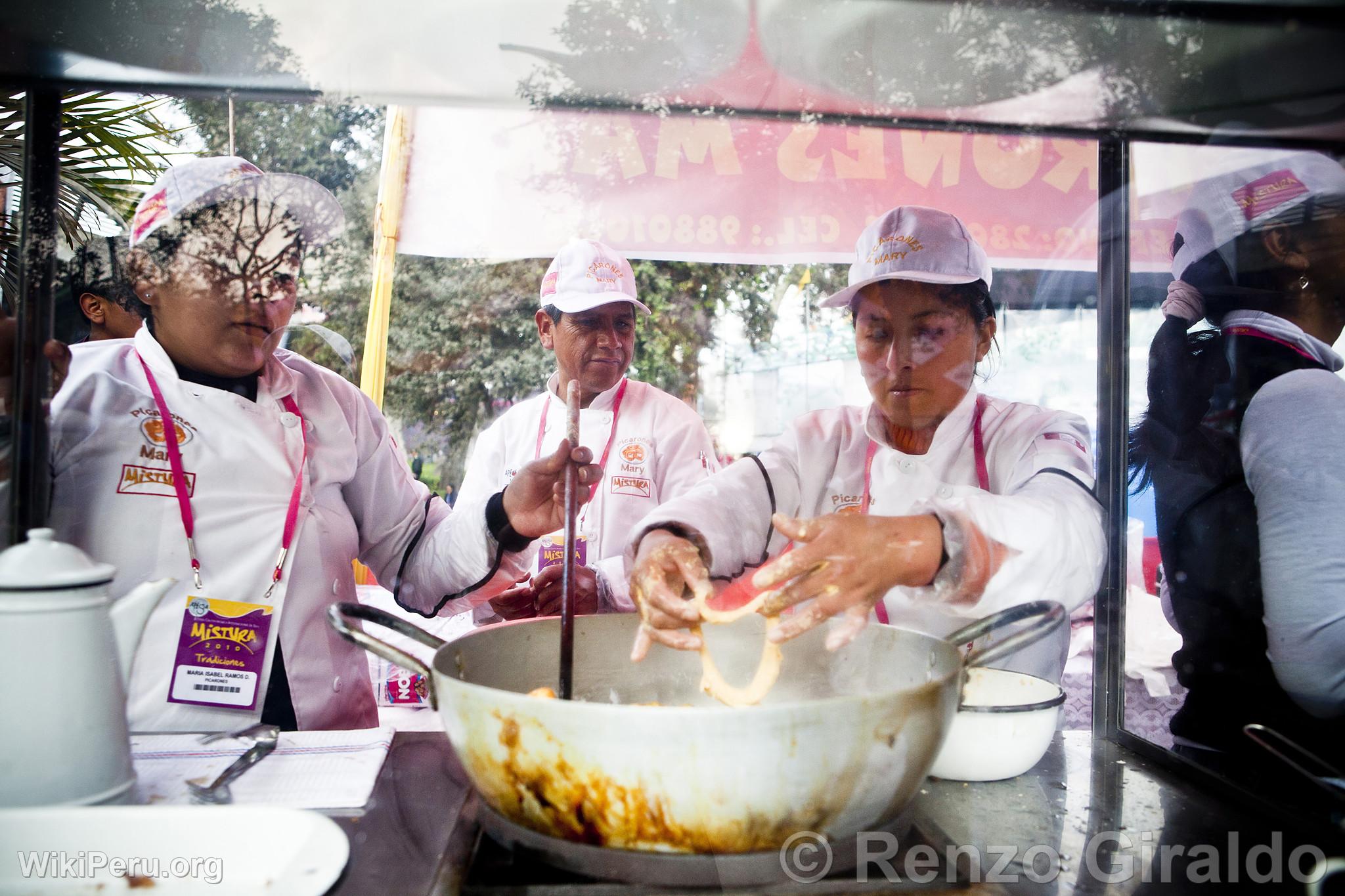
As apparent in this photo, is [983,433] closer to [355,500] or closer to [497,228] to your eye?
[497,228]

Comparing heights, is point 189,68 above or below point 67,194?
above

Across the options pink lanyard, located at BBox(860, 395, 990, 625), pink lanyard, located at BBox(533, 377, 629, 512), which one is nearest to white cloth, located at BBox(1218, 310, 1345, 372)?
pink lanyard, located at BBox(860, 395, 990, 625)

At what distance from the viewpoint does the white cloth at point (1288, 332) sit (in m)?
1.41

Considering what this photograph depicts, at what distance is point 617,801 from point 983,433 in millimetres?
1173

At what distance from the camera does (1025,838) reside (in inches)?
39.6

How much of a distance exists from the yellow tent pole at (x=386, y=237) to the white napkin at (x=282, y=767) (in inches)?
31.1

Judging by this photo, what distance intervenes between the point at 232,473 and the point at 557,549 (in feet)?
2.28

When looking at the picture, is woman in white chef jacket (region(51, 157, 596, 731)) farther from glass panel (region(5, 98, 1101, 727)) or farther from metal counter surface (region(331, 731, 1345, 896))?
metal counter surface (region(331, 731, 1345, 896))

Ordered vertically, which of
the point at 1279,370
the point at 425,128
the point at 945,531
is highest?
the point at 425,128

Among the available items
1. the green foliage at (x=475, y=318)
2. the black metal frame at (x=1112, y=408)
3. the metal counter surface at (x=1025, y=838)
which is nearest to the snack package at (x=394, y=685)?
the green foliage at (x=475, y=318)

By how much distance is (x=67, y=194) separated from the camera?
145 cm

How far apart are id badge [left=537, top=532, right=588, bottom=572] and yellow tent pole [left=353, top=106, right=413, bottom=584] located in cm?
49

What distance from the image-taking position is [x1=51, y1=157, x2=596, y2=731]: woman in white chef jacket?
151 centimetres

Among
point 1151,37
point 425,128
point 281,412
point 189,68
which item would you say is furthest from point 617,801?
point 1151,37
